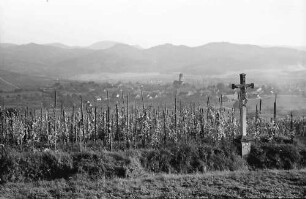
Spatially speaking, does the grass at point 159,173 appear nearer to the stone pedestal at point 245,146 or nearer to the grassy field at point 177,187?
the grassy field at point 177,187

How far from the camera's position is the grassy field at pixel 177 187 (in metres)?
16.3

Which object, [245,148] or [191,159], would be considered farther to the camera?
[245,148]

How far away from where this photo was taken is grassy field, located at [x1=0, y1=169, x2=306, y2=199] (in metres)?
16.3

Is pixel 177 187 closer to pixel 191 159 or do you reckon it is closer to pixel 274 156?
pixel 191 159

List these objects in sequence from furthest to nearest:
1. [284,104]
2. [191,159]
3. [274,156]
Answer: [284,104]
[274,156]
[191,159]

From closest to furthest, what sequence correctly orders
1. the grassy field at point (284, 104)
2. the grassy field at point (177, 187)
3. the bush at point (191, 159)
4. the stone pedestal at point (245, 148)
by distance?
the grassy field at point (177, 187), the bush at point (191, 159), the stone pedestal at point (245, 148), the grassy field at point (284, 104)

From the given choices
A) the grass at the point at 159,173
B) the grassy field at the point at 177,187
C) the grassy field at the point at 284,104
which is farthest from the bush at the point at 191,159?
the grassy field at the point at 284,104

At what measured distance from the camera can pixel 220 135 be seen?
112 feet

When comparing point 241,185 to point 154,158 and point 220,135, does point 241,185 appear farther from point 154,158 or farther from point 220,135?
point 220,135

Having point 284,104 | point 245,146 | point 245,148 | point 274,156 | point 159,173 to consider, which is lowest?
point 284,104

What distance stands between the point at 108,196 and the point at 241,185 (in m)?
6.11

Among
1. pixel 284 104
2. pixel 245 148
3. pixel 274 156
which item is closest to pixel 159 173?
pixel 245 148

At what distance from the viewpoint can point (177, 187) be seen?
57.0ft

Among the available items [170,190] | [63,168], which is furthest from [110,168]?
[170,190]
